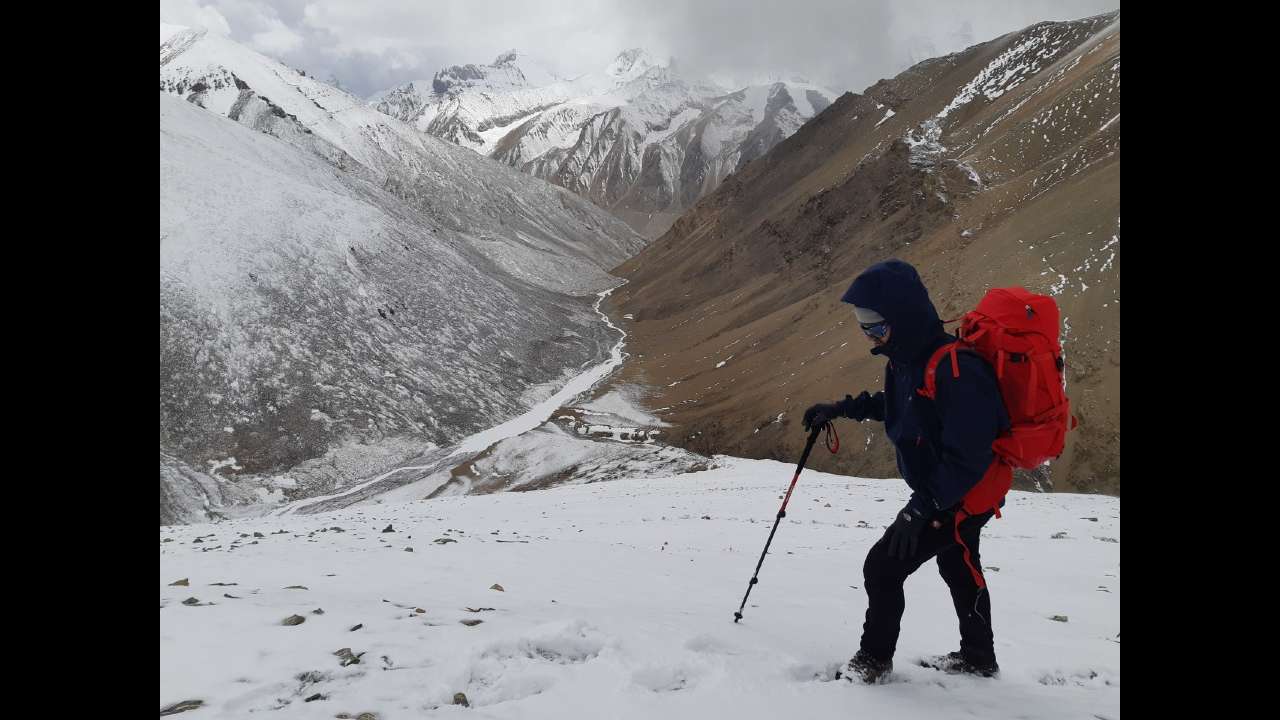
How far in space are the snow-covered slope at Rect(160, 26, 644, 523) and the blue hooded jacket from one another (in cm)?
3081

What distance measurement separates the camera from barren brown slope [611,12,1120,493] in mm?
25500

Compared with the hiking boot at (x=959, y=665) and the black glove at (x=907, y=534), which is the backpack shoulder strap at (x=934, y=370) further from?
the hiking boot at (x=959, y=665)

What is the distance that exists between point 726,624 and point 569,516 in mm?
8912

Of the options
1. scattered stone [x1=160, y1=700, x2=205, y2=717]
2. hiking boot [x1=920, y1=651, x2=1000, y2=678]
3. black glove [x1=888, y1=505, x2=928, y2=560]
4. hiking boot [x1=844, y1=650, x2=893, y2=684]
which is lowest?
hiking boot [x1=920, y1=651, x2=1000, y2=678]

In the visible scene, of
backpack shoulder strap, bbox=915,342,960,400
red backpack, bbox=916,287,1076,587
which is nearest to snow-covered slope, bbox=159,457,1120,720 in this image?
red backpack, bbox=916,287,1076,587

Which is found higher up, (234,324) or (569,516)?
(234,324)

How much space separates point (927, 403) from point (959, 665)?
74.3 inches

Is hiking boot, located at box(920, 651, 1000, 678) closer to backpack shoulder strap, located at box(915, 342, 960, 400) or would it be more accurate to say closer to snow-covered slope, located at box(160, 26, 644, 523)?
backpack shoulder strap, located at box(915, 342, 960, 400)

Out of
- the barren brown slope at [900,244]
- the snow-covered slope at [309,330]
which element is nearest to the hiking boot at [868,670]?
the barren brown slope at [900,244]
